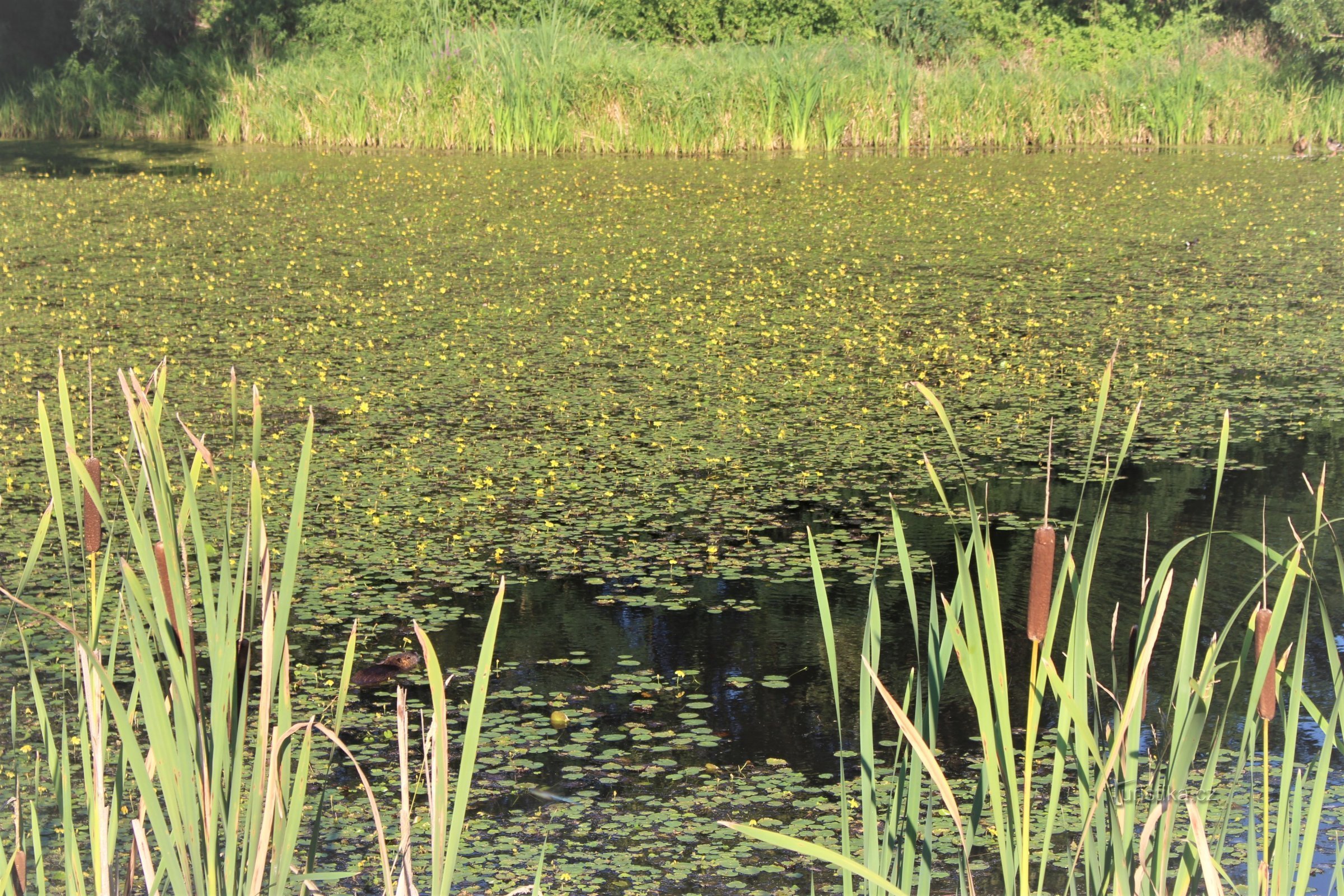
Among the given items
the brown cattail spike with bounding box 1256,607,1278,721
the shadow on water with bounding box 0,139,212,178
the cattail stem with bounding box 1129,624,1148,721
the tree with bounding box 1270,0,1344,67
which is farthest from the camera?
the tree with bounding box 1270,0,1344,67

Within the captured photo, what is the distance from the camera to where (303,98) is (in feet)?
49.3

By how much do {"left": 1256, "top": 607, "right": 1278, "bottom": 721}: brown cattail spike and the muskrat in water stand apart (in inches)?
85.5

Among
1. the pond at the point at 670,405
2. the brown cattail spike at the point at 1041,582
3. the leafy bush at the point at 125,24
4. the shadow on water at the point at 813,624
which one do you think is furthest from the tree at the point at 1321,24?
the brown cattail spike at the point at 1041,582

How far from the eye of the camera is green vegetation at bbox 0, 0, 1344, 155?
14.1 m

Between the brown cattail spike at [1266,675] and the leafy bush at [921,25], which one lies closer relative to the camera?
the brown cattail spike at [1266,675]

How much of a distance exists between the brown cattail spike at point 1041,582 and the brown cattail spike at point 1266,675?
0.22 metres

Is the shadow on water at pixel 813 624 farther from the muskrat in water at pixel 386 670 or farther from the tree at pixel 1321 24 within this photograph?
the tree at pixel 1321 24

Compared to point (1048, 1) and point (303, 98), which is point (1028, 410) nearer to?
point (303, 98)

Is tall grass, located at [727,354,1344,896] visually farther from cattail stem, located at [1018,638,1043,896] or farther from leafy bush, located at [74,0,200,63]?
leafy bush, located at [74,0,200,63]

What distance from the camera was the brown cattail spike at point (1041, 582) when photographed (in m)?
1.33

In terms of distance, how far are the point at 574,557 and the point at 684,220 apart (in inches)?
239

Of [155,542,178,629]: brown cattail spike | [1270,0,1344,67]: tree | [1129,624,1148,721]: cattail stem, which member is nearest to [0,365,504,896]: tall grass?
[155,542,178,629]: brown cattail spike

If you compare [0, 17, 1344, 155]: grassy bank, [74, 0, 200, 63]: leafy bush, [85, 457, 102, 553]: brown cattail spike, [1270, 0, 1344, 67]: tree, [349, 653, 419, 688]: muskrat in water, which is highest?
[74, 0, 200, 63]: leafy bush

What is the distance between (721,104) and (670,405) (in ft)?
30.0
